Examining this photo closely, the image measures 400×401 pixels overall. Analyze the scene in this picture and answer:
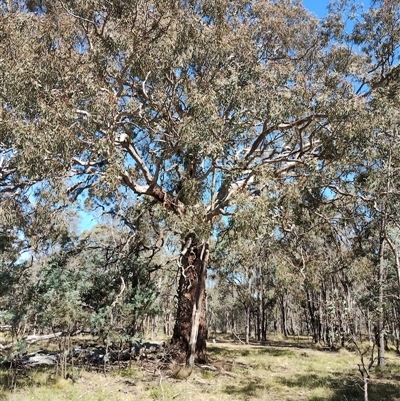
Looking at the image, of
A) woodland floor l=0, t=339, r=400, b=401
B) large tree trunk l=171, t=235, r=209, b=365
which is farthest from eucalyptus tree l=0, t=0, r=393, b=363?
woodland floor l=0, t=339, r=400, b=401

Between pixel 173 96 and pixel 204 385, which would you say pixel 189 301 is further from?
pixel 173 96

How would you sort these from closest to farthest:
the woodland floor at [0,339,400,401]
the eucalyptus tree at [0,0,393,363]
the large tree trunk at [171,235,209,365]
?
the woodland floor at [0,339,400,401] < the eucalyptus tree at [0,0,393,363] < the large tree trunk at [171,235,209,365]

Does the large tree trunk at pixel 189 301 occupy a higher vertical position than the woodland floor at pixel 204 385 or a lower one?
higher

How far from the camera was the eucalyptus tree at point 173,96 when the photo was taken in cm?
796

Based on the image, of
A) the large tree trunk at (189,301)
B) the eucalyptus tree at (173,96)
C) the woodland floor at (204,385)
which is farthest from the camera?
the large tree trunk at (189,301)

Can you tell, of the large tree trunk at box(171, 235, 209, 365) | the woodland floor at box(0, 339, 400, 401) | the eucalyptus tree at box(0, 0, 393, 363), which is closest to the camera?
the woodland floor at box(0, 339, 400, 401)

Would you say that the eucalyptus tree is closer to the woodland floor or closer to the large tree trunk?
the large tree trunk

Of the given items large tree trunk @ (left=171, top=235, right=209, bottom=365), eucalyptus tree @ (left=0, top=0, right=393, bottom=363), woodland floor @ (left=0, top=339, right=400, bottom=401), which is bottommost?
woodland floor @ (left=0, top=339, right=400, bottom=401)

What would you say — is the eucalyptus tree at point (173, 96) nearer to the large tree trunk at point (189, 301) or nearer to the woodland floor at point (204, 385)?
the large tree trunk at point (189, 301)

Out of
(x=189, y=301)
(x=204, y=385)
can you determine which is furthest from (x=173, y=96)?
(x=204, y=385)

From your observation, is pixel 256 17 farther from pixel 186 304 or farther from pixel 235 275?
pixel 235 275

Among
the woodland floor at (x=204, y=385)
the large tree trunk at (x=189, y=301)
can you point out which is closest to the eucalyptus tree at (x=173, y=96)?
the large tree trunk at (x=189, y=301)

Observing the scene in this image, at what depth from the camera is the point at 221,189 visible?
10.6 m

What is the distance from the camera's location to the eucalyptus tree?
314 inches
